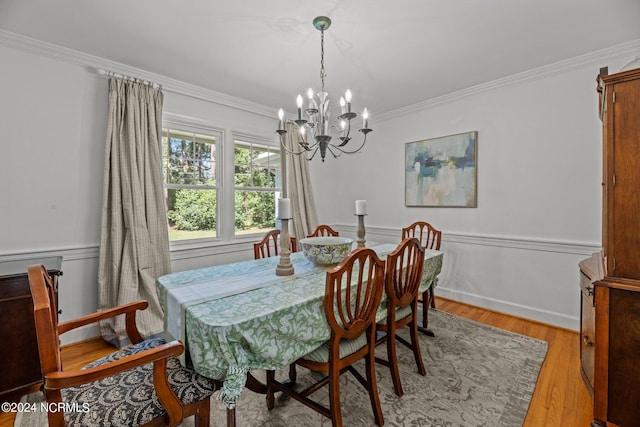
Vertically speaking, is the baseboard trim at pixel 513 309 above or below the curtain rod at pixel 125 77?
below

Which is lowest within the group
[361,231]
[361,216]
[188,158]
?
[361,231]

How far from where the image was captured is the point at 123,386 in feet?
3.76

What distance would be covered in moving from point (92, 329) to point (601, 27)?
4930 millimetres

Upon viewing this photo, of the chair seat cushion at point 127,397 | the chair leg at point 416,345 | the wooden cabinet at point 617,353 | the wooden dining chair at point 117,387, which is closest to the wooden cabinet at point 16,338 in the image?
the wooden dining chair at point 117,387

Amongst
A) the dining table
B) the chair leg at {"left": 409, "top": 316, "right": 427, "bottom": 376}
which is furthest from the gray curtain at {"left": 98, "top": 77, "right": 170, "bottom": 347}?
the chair leg at {"left": 409, "top": 316, "right": 427, "bottom": 376}

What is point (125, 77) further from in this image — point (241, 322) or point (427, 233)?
point (427, 233)

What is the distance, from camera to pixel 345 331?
142 cm

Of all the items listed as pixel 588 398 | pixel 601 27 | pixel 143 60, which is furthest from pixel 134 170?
pixel 601 27

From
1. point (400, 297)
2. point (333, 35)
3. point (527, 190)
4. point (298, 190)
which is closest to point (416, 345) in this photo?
point (400, 297)

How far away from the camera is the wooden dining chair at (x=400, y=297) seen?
1.70 metres

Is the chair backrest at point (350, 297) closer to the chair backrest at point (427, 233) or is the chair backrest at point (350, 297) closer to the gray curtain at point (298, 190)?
the chair backrest at point (427, 233)

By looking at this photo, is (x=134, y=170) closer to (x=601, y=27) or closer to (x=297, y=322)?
(x=297, y=322)

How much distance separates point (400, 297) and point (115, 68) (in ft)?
10.5

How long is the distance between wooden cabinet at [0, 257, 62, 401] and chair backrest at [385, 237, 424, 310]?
2.18 metres
